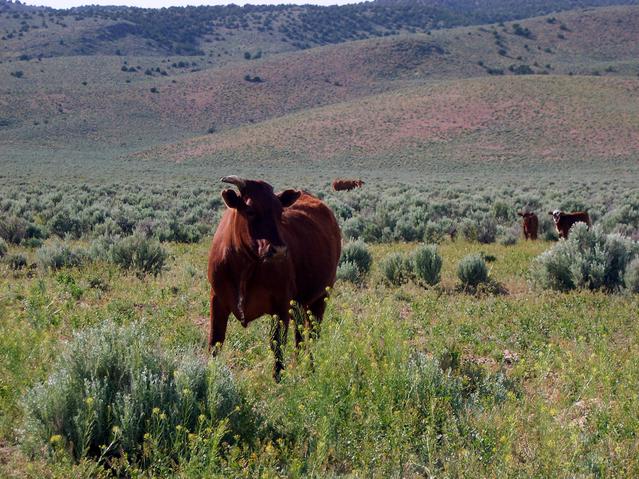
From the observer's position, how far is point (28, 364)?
16.0 feet

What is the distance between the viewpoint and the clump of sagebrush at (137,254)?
34.5 feet

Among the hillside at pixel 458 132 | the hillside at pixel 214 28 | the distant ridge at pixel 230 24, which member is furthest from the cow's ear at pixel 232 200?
the distant ridge at pixel 230 24

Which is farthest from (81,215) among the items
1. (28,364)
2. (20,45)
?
(20,45)

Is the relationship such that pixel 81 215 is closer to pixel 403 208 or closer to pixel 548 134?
pixel 403 208

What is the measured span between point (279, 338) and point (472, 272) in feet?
17.4

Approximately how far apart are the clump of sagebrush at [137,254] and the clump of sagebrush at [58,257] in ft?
2.01

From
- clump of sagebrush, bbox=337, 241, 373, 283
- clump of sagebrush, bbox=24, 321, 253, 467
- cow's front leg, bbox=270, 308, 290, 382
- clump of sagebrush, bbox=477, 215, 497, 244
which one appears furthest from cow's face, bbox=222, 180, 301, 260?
clump of sagebrush, bbox=477, 215, 497, 244

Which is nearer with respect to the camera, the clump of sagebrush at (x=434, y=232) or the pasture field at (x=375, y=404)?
the pasture field at (x=375, y=404)

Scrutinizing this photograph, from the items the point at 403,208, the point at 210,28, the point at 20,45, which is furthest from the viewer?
the point at 210,28

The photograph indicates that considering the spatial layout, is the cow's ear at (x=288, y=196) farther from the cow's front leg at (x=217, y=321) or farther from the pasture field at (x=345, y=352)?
the pasture field at (x=345, y=352)

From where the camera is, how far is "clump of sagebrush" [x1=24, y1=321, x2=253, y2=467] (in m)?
3.94

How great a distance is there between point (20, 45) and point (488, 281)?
115m

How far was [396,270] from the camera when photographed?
413 inches

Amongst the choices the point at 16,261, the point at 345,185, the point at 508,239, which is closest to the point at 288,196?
the point at 16,261
